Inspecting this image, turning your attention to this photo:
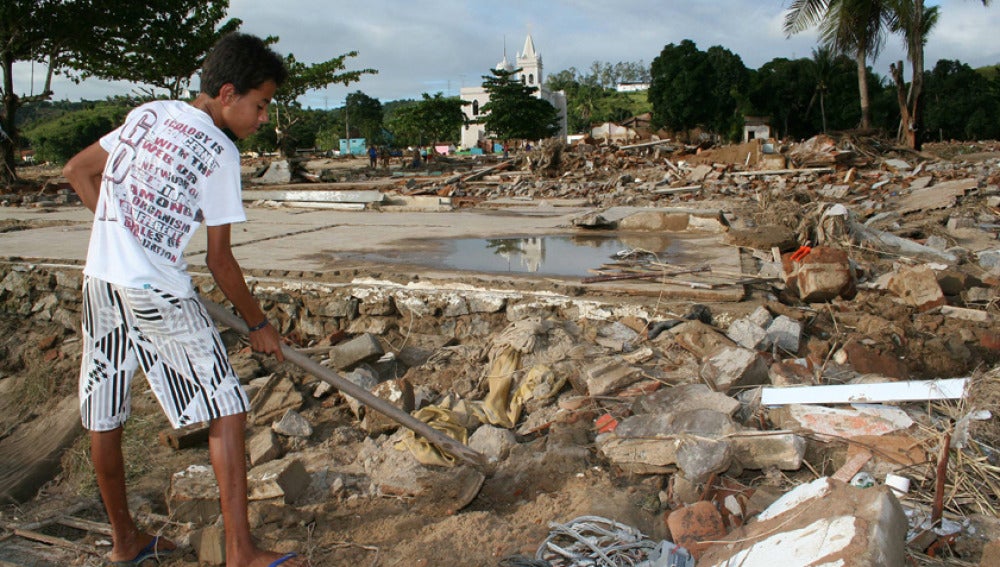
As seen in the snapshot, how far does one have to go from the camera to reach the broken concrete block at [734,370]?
124 inches

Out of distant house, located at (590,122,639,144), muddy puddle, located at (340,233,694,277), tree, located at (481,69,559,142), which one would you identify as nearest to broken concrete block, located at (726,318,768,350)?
muddy puddle, located at (340,233,694,277)

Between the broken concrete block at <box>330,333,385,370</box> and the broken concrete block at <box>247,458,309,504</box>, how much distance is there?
3.29ft

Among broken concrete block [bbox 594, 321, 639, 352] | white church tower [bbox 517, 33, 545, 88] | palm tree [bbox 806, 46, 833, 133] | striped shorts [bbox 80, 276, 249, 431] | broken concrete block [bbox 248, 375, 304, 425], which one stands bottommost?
broken concrete block [bbox 248, 375, 304, 425]

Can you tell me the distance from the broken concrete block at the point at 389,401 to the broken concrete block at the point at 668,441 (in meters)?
1.06

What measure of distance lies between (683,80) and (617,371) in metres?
38.1

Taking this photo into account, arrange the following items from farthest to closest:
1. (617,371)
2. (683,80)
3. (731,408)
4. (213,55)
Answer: (683,80) → (617,371) → (731,408) → (213,55)

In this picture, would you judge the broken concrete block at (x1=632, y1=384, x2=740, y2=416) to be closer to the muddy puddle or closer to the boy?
the boy

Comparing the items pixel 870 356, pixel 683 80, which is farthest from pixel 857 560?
pixel 683 80

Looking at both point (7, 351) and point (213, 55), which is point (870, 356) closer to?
point (213, 55)

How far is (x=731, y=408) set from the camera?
2.86 metres

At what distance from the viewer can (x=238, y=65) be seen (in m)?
1.92

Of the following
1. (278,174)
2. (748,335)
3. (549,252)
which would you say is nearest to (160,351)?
(748,335)

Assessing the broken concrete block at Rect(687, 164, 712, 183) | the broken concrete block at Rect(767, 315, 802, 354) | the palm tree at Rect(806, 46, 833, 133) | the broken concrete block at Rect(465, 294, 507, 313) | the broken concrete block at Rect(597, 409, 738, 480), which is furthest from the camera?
the palm tree at Rect(806, 46, 833, 133)

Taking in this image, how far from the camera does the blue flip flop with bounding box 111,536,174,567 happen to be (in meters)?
2.22
